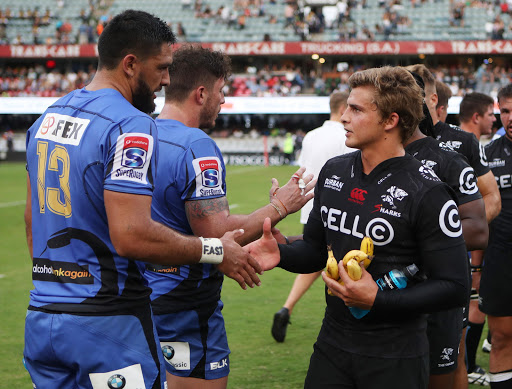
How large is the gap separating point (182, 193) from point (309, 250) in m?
0.72

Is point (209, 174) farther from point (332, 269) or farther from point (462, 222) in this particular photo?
point (462, 222)

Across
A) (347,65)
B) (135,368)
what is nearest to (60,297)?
(135,368)

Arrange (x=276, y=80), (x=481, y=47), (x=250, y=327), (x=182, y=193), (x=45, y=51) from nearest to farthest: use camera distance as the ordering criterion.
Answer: (x=182, y=193) → (x=250, y=327) → (x=481, y=47) → (x=276, y=80) → (x=45, y=51)

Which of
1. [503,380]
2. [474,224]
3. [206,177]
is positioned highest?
[206,177]

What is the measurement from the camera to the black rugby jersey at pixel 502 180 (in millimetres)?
5320

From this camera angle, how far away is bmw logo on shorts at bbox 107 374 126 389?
8.59 ft

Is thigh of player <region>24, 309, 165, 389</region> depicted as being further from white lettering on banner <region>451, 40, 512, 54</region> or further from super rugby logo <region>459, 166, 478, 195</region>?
white lettering on banner <region>451, 40, 512, 54</region>

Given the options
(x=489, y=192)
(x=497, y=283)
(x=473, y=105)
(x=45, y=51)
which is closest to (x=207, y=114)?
(x=489, y=192)

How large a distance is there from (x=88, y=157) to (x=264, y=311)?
17.9 feet

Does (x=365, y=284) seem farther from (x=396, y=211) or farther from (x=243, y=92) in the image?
(x=243, y=92)

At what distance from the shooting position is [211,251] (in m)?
2.83

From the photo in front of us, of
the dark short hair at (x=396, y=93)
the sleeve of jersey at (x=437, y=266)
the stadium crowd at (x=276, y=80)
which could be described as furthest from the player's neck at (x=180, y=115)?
the stadium crowd at (x=276, y=80)

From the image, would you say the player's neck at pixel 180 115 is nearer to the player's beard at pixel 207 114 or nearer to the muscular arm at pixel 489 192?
the player's beard at pixel 207 114

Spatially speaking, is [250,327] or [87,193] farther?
[250,327]
